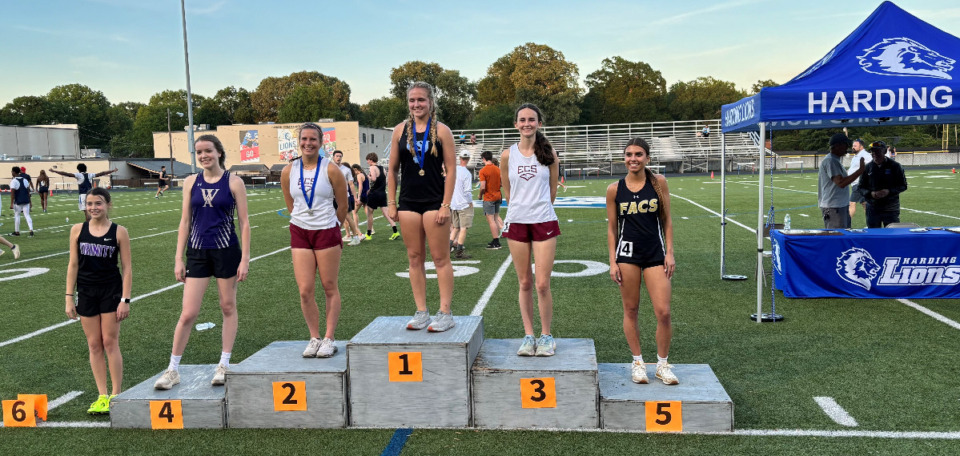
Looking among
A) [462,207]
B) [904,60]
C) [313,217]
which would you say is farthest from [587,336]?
[462,207]

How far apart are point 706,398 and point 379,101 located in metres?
103

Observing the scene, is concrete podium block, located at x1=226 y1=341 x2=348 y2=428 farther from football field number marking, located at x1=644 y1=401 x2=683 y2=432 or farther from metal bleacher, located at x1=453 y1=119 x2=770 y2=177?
metal bleacher, located at x1=453 y1=119 x2=770 y2=177

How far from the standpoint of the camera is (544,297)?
14.8 feet

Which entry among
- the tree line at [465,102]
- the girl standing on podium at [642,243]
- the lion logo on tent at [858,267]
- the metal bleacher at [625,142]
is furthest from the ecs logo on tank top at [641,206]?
the tree line at [465,102]

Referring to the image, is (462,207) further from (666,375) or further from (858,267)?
(666,375)

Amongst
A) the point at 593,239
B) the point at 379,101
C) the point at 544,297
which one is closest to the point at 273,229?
the point at 593,239

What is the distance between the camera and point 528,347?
4.51m

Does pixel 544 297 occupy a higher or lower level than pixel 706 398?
higher

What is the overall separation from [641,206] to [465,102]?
85.9 m

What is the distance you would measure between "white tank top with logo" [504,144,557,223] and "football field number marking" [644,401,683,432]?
137cm

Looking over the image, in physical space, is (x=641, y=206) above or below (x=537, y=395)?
above

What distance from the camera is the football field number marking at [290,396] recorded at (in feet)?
14.1

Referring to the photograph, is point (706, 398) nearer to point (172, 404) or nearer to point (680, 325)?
point (680, 325)

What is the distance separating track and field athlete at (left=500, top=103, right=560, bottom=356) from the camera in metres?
4.43
